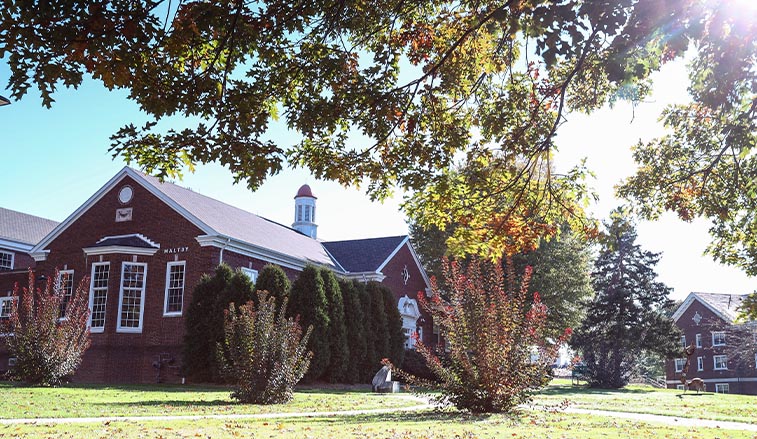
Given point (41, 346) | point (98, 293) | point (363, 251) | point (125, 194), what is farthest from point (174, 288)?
point (363, 251)

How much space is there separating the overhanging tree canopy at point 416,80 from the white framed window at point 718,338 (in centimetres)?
4479

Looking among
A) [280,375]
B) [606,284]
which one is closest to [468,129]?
[280,375]

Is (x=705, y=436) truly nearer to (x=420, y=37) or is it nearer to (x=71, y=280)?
(x=420, y=37)

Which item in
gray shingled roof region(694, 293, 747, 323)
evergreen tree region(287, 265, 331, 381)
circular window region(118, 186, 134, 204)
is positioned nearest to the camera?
evergreen tree region(287, 265, 331, 381)

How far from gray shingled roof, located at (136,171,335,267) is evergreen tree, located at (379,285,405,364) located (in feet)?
14.2

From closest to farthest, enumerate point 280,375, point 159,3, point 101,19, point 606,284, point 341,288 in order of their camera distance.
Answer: point 101,19 < point 159,3 < point 280,375 < point 341,288 < point 606,284

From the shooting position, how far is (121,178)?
2781cm

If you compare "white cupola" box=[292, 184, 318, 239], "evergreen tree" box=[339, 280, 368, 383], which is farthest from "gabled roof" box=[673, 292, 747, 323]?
"evergreen tree" box=[339, 280, 368, 383]

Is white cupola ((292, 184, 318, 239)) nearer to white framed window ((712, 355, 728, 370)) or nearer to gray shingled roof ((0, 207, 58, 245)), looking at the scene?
gray shingled roof ((0, 207, 58, 245))

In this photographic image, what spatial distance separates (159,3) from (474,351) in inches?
307

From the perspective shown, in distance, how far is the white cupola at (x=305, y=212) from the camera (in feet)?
134

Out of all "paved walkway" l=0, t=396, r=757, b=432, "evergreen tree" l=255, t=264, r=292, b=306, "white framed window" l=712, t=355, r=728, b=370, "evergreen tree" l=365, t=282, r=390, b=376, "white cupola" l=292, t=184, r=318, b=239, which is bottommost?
"paved walkway" l=0, t=396, r=757, b=432

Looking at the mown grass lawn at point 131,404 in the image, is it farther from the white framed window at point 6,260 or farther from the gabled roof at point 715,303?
the gabled roof at point 715,303

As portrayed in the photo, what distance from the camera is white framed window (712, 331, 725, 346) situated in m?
51.9
